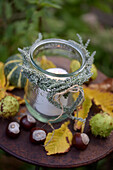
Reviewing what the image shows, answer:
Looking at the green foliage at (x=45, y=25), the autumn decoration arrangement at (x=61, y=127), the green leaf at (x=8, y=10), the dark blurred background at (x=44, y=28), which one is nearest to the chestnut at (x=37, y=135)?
the autumn decoration arrangement at (x=61, y=127)

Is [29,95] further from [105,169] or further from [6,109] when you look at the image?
[105,169]

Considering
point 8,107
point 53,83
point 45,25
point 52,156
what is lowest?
point 52,156

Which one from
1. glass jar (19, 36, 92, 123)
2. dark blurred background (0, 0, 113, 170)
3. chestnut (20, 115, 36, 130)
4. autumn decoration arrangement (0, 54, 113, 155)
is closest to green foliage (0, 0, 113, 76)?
dark blurred background (0, 0, 113, 170)

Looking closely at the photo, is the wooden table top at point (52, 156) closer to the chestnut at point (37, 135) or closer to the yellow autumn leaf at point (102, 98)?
the chestnut at point (37, 135)

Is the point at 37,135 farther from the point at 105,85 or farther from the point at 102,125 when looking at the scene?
the point at 105,85

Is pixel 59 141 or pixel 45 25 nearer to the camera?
pixel 59 141

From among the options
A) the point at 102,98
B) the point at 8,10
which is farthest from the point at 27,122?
the point at 8,10

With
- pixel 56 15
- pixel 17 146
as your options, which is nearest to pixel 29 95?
pixel 17 146
